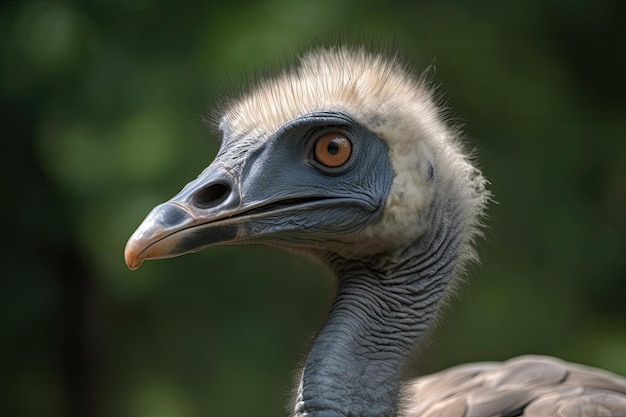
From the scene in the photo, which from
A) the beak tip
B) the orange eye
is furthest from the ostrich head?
the beak tip

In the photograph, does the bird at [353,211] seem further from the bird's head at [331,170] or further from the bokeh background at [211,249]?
the bokeh background at [211,249]

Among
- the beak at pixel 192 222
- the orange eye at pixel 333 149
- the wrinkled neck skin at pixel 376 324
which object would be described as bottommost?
the wrinkled neck skin at pixel 376 324

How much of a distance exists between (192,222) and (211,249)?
344cm

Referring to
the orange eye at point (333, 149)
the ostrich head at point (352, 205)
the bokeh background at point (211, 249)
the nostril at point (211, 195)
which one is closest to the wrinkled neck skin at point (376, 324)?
the ostrich head at point (352, 205)

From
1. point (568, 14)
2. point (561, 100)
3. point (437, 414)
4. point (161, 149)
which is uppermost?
point (568, 14)

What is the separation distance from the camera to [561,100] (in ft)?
20.5

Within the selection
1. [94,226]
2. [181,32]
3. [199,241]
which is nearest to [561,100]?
[181,32]

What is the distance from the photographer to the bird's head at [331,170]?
268 centimetres

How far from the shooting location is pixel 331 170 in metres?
2.82

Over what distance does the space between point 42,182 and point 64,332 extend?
3.05 feet

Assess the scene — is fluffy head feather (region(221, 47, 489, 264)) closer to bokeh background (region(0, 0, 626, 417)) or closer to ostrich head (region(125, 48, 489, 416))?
ostrich head (region(125, 48, 489, 416))

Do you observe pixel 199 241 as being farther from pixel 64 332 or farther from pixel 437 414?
pixel 64 332

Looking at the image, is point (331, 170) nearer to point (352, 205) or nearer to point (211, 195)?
point (352, 205)

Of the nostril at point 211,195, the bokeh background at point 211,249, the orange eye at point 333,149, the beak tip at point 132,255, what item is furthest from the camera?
the bokeh background at point 211,249
